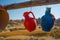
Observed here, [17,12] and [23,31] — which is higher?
[17,12]

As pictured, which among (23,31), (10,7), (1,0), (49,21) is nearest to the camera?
(49,21)

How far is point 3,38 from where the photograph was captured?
1.81 m

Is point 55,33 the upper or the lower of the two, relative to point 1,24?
lower

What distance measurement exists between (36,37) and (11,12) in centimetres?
33

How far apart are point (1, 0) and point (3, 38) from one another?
333mm

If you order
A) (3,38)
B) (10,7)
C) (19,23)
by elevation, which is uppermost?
(10,7)

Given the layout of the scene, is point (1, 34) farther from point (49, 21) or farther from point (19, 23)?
point (49, 21)

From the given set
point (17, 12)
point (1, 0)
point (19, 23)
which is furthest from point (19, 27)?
point (1, 0)

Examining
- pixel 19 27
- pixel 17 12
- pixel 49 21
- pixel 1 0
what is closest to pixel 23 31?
pixel 19 27

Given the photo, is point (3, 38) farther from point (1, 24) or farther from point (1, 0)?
point (1, 24)

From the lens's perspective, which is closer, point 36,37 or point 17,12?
point 36,37

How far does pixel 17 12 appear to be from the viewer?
1825mm

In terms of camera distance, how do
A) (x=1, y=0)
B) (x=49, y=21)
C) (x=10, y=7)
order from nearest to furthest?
(x=49, y=21)
(x=10, y=7)
(x=1, y=0)

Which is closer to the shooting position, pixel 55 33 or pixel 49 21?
pixel 49 21
